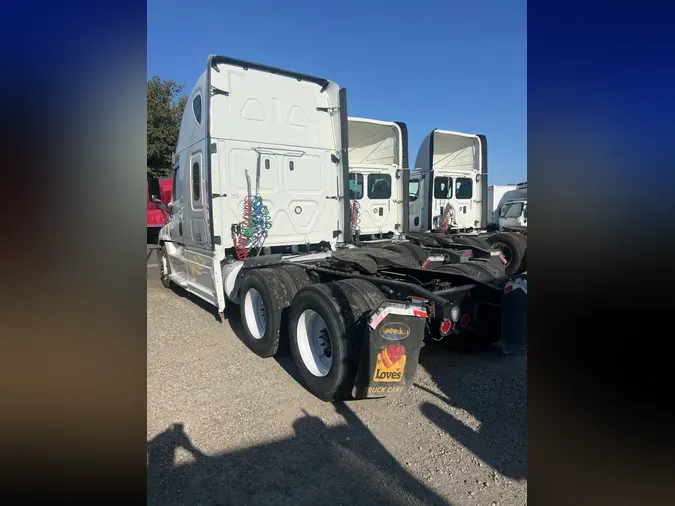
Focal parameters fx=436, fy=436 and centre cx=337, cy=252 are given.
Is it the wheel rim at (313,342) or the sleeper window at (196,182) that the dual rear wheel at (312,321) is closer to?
the wheel rim at (313,342)

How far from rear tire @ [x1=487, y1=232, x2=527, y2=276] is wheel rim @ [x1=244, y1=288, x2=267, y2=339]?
7.15 meters

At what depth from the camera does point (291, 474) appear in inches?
119

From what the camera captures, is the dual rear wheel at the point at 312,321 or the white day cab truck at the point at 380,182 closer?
the dual rear wheel at the point at 312,321

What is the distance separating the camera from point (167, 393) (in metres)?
4.36

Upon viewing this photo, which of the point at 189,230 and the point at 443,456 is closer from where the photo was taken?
the point at 443,456

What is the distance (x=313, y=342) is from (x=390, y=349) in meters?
1.26

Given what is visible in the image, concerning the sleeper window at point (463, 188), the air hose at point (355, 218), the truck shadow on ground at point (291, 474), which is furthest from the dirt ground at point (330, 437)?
the sleeper window at point (463, 188)

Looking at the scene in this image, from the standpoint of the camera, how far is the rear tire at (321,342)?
150 inches

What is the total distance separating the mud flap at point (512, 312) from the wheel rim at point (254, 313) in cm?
292

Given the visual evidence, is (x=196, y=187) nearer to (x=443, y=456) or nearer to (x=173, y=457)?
(x=173, y=457)
